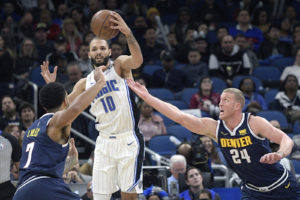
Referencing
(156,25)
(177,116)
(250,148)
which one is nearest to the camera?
(250,148)

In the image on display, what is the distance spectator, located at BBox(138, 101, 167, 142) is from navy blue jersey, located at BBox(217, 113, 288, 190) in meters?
4.43

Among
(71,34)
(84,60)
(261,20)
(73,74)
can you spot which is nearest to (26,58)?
(84,60)

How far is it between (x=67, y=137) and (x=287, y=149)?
7.33 feet

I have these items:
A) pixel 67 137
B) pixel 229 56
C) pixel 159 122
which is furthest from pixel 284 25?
pixel 67 137

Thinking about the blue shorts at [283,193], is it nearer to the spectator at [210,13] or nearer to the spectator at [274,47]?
the spectator at [274,47]

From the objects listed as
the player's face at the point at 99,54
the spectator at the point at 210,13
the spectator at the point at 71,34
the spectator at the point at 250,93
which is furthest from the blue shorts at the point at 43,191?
the spectator at the point at 210,13

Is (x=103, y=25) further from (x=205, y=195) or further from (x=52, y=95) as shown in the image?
(x=205, y=195)

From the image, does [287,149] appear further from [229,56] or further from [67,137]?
[229,56]

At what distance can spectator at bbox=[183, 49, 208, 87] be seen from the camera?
1321 cm

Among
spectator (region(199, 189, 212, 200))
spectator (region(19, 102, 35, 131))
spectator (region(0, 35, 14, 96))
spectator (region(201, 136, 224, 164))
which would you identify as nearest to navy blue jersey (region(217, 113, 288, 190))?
spectator (region(199, 189, 212, 200))

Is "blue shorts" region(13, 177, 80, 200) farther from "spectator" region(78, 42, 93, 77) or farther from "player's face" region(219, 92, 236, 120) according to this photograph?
"spectator" region(78, 42, 93, 77)

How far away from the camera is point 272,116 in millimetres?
11805

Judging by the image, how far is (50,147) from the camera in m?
6.16

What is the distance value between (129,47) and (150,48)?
6.84 meters
